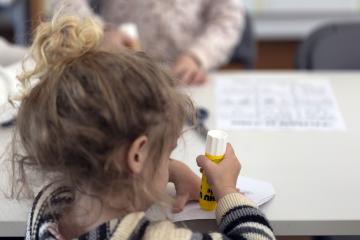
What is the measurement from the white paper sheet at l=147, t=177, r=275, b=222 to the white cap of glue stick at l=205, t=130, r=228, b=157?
98mm

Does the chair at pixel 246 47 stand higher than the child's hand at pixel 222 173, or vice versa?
the child's hand at pixel 222 173

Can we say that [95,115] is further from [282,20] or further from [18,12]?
[282,20]

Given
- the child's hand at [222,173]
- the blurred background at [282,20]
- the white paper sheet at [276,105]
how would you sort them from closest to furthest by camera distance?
the child's hand at [222,173], the white paper sheet at [276,105], the blurred background at [282,20]

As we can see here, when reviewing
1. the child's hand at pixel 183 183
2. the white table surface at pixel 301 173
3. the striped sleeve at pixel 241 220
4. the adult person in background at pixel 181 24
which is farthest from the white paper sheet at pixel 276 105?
the striped sleeve at pixel 241 220

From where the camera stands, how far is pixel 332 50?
1.66 meters

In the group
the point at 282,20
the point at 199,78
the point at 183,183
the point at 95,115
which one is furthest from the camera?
the point at 282,20

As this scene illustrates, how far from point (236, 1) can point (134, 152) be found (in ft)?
3.09

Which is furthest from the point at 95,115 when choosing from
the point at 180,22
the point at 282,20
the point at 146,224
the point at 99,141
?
the point at 282,20

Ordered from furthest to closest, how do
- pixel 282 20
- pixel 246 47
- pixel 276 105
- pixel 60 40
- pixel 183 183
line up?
pixel 282 20, pixel 246 47, pixel 276 105, pixel 183 183, pixel 60 40

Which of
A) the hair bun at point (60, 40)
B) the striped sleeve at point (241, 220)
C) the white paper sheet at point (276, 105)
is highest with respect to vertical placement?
the hair bun at point (60, 40)

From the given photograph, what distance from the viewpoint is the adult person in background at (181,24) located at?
159 cm

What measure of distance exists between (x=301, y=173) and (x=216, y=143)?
0.22 meters

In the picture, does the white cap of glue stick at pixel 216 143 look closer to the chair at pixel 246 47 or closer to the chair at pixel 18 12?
the chair at pixel 246 47

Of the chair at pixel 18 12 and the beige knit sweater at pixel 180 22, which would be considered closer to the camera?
the beige knit sweater at pixel 180 22
